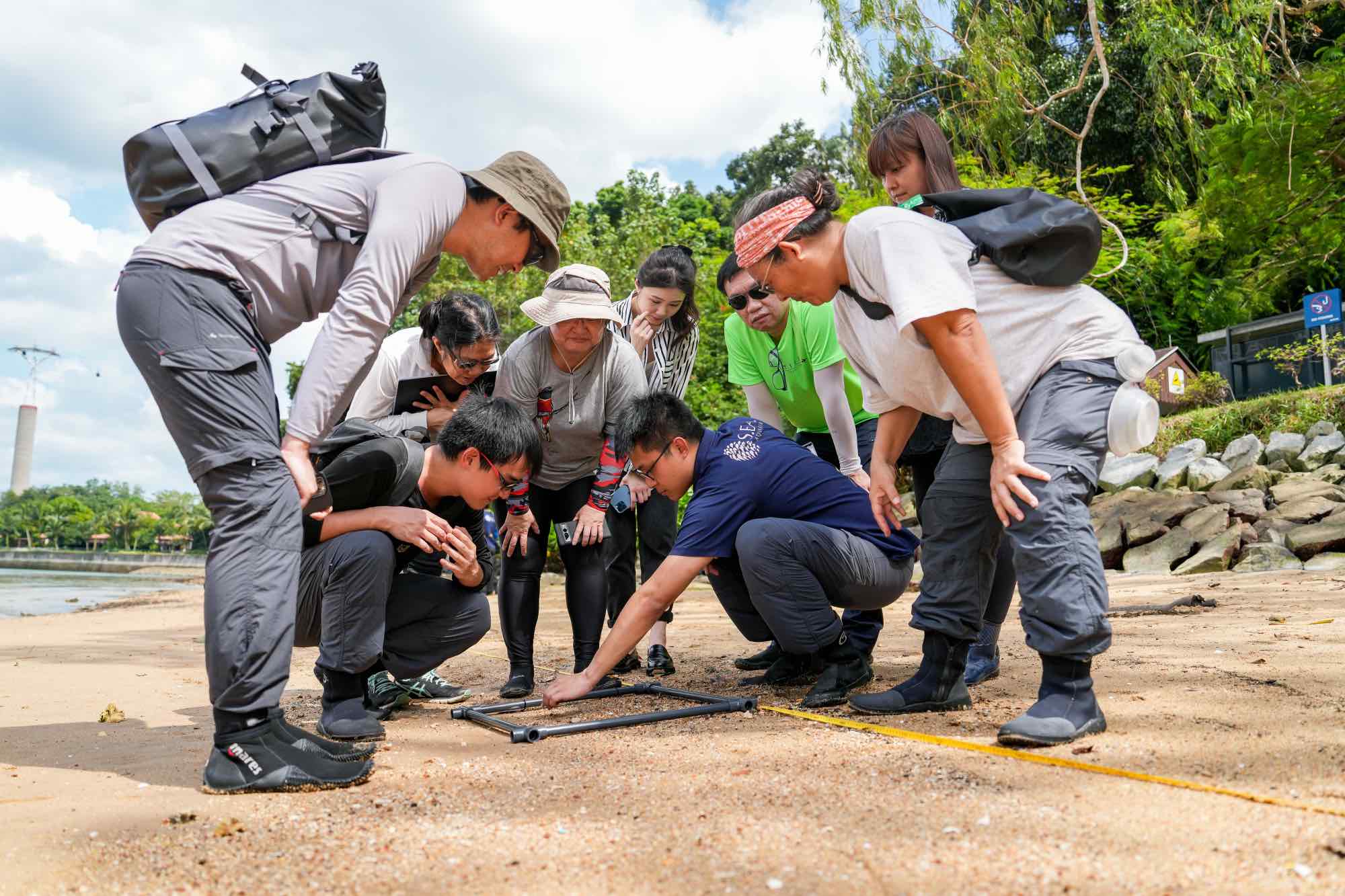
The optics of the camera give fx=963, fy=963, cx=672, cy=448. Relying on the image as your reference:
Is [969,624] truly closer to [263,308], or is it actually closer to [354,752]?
[354,752]

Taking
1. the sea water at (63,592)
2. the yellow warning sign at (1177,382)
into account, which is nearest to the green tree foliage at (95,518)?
the sea water at (63,592)

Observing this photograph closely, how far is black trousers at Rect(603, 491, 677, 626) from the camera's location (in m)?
4.17

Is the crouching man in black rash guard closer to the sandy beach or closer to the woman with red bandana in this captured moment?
the sandy beach

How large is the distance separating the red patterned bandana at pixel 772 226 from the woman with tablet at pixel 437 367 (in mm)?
1428

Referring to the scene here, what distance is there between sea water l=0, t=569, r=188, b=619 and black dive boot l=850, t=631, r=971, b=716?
1101cm

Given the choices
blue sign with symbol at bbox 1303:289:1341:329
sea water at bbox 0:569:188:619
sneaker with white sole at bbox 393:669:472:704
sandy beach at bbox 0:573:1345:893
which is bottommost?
sea water at bbox 0:569:188:619

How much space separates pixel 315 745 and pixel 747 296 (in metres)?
2.46

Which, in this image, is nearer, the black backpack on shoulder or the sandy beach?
the sandy beach

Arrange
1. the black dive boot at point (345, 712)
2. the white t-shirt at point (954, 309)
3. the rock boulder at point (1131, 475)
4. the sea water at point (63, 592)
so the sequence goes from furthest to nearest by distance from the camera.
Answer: the sea water at point (63, 592)
the rock boulder at point (1131, 475)
the black dive boot at point (345, 712)
the white t-shirt at point (954, 309)

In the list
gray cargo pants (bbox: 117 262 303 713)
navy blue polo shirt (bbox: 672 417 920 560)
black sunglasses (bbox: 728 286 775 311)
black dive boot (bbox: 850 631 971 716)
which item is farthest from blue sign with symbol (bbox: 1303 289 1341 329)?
gray cargo pants (bbox: 117 262 303 713)

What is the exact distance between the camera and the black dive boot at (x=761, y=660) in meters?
3.85

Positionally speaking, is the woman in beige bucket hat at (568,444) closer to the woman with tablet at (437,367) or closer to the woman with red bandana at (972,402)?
the woman with tablet at (437,367)

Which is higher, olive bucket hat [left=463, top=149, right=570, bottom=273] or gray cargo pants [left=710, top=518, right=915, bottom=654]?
olive bucket hat [left=463, top=149, right=570, bottom=273]

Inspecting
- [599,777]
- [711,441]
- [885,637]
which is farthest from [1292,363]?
[599,777]
